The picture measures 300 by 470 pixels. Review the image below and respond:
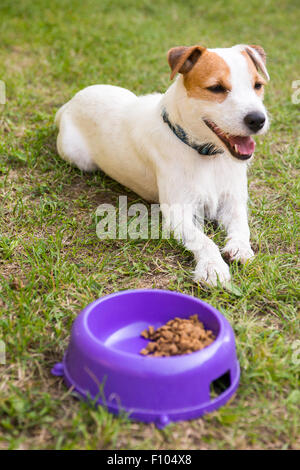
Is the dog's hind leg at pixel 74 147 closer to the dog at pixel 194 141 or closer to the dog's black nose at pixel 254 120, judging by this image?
the dog at pixel 194 141

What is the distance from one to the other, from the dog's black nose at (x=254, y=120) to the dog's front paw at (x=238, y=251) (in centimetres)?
75

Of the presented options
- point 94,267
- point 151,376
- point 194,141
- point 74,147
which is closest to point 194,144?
point 194,141

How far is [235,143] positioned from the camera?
3354 millimetres

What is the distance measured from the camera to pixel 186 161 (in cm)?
362

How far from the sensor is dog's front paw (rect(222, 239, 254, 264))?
131 inches

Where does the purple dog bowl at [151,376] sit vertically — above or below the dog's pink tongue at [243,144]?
below

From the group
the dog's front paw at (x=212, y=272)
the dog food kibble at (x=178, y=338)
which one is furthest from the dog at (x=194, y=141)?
the dog food kibble at (x=178, y=338)

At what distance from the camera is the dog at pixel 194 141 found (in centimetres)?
323

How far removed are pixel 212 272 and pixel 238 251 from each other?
0.32 meters

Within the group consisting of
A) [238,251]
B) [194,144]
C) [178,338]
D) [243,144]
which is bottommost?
[238,251]

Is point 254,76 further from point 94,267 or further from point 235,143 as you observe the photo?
point 94,267

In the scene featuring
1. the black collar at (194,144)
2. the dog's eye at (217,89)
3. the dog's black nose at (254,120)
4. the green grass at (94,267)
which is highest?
the dog's eye at (217,89)

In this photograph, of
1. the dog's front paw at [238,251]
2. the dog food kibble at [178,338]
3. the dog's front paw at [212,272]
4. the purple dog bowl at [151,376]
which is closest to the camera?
the purple dog bowl at [151,376]

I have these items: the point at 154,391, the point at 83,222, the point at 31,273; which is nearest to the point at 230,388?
the point at 154,391
